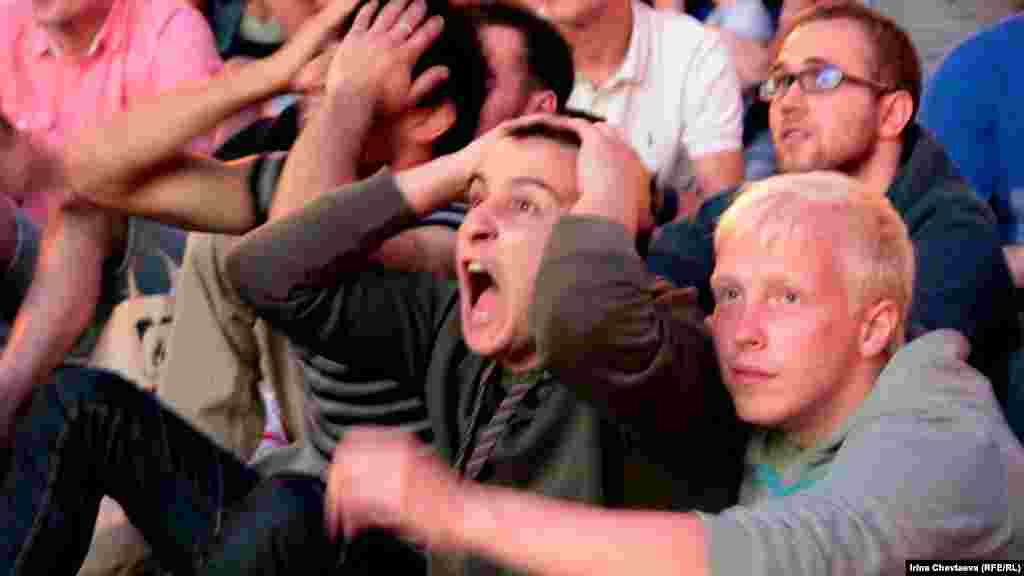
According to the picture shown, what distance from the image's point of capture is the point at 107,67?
4.20 m

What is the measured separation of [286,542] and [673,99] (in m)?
1.87

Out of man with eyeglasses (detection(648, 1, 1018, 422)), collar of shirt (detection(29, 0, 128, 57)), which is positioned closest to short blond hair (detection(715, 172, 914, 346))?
man with eyeglasses (detection(648, 1, 1018, 422))

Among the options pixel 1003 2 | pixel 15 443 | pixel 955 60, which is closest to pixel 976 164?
pixel 955 60

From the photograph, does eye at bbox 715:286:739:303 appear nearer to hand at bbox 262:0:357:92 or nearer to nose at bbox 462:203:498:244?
nose at bbox 462:203:498:244

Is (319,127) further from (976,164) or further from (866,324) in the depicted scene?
(976,164)

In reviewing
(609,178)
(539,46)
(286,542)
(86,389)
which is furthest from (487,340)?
(539,46)

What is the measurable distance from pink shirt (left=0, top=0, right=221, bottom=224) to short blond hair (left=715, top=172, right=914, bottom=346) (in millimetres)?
2154

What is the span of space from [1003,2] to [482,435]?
237 cm

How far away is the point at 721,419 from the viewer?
228 cm

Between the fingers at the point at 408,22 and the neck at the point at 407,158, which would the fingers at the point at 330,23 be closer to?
the fingers at the point at 408,22

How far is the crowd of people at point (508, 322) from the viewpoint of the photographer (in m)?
1.88

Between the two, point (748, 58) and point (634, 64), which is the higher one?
point (634, 64)

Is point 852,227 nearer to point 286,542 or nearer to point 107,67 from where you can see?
point 286,542

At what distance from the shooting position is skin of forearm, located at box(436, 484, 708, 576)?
5.74 feet
